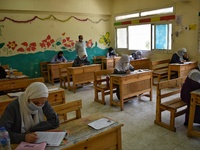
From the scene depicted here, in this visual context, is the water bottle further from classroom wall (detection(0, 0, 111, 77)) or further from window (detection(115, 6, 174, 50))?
window (detection(115, 6, 174, 50))

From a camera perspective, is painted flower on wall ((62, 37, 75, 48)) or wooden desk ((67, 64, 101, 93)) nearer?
wooden desk ((67, 64, 101, 93))

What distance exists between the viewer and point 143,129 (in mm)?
3215

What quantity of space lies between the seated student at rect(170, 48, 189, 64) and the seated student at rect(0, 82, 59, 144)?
16.6 ft

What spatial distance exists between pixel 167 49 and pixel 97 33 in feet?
10.5

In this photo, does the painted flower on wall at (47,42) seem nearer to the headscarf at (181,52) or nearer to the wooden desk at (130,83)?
the wooden desk at (130,83)

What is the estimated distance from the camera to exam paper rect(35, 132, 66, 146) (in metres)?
1.47

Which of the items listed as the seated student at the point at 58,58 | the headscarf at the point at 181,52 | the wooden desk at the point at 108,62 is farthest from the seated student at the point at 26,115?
the wooden desk at the point at 108,62

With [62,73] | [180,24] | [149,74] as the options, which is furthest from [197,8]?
[62,73]

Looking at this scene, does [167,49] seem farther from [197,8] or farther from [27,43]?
[27,43]

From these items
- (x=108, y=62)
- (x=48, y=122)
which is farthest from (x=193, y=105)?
(x=108, y=62)

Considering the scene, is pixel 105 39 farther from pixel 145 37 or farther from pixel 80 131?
pixel 80 131

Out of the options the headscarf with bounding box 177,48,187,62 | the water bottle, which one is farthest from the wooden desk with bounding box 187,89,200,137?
the headscarf with bounding box 177,48,187,62

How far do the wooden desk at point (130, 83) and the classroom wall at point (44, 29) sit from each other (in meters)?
4.16

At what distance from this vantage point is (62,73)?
662 centimetres
